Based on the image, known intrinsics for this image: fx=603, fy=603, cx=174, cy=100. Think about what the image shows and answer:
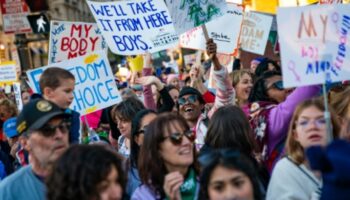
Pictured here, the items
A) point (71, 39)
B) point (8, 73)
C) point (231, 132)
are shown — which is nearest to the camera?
point (231, 132)

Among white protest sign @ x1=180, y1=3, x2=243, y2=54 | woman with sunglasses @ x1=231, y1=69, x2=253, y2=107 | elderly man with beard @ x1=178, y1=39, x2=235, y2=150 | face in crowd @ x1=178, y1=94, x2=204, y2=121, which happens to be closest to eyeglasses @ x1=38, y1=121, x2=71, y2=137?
elderly man with beard @ x1=178, y1=39, x2=235, y2=150

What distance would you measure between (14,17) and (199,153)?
56.2ft

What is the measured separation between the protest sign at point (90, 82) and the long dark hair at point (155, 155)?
7.06 ft

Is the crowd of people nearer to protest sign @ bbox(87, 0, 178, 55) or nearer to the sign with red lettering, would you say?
protest sign @ bbox(87, 0, 178, 55)

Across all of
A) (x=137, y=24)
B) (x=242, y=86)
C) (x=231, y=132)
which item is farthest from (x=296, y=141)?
(x=137, y=24)

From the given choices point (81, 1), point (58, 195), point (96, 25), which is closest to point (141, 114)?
point (58, 195)

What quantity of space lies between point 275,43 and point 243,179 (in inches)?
380

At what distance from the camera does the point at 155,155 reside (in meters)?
3.87

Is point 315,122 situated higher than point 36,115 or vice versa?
point 36,115

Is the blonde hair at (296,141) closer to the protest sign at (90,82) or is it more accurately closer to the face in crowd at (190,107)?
the face in crowd at (190,107)

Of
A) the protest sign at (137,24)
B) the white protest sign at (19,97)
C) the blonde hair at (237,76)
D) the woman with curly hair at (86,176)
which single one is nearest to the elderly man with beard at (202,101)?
the blonde hair at (237,76)

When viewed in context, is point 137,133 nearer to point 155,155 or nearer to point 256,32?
point 155,155

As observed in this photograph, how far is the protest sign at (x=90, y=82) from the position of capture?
6.03 metres

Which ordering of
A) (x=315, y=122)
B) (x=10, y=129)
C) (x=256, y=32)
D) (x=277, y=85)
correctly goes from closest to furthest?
(x=315, y=122) < (x=277, y=85) < (x=10, y=129) < (x=256, y=32)
